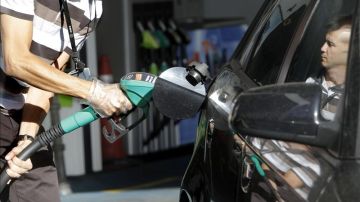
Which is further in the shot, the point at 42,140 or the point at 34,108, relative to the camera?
the point at 34,108

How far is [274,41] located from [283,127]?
99 centimetres

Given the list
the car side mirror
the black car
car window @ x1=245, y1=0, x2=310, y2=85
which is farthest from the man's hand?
the car side mirror

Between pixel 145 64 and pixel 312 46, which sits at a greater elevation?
pixel 312 46

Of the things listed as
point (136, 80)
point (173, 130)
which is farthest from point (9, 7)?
point (173, 130)

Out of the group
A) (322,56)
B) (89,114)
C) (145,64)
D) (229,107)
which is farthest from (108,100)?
(145,64)

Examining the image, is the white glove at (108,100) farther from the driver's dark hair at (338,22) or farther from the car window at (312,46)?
the driver's dark hair at (338,22)

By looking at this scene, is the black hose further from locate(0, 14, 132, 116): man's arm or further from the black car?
the black car

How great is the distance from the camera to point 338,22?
96.7 inches

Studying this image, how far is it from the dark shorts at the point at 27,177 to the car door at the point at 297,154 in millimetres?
1116

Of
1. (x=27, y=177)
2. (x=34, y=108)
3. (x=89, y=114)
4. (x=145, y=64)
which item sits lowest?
(x=145, y=64)

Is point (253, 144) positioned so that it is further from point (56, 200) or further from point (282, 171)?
point (56, 200)

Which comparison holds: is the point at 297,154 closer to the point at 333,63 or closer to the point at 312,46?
the point at 333,63

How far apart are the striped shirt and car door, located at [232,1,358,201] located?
75 cm

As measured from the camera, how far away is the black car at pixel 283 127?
2.10 m
